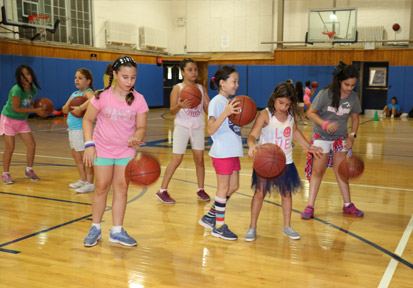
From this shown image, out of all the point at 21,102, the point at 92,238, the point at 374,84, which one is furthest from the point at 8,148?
the point at 374,84

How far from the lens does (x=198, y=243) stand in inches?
152

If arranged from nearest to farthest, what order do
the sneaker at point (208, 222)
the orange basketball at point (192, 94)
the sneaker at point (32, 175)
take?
the sneaker at point (208, 222), the orange basketball at point (192, 94), the sneaker at point (32, 175)

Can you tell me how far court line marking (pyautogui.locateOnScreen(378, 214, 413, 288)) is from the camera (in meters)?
3.07

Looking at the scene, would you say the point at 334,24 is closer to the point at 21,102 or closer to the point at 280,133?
the point at 21,102

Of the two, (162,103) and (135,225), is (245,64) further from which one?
(135,225)

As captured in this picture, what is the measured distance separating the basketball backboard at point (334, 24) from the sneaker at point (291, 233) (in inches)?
641

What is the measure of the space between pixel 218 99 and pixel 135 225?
1.53 m

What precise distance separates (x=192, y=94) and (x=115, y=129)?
1162 millimetres

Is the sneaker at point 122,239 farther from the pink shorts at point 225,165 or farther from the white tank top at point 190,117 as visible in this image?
the white tank top at point 190,117

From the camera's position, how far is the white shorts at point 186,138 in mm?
5020

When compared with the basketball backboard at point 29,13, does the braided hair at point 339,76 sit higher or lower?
lower

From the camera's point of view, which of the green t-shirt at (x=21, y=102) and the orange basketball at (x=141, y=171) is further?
the green t-shirt at (x=21, y=102)

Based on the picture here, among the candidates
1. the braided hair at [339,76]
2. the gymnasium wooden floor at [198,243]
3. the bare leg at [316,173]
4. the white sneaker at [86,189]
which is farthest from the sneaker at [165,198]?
the braided hair at [339,76]

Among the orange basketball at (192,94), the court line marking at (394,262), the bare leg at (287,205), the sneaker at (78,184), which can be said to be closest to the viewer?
the court line marking at (394,262)
